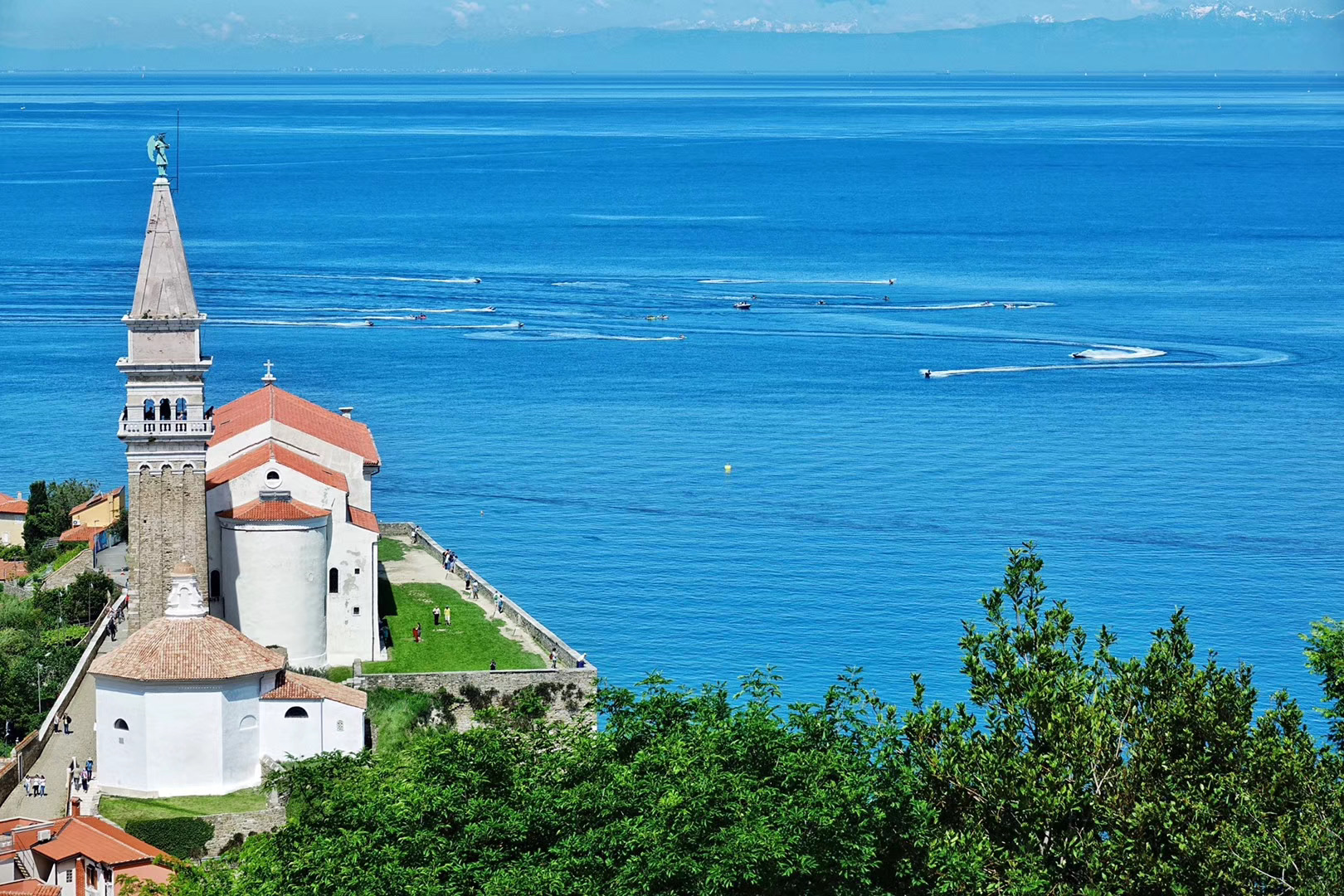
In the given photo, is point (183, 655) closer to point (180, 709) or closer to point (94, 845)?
point (180, 709)

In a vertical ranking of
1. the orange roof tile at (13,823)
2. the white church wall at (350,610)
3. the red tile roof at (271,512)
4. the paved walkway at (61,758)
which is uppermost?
the red tile roof at (271,512)

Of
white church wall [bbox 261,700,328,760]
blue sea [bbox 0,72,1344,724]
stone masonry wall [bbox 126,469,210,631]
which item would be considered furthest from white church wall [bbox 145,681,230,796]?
blue sea [bbox 0,72,1344,724]

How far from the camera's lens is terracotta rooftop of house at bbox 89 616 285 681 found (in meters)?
47.3

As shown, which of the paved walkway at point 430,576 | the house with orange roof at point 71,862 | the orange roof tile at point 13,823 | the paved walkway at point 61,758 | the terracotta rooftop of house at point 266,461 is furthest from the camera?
the paved walkway at point 430,576

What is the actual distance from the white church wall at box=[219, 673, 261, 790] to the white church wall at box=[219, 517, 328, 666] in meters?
6.24

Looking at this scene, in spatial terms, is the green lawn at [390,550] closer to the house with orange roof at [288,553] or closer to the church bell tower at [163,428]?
the house with orange roof at [288,553]

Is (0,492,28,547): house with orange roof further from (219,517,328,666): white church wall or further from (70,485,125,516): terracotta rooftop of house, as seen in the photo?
(219,517,328,666): white church wall

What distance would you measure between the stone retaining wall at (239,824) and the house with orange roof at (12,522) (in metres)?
39.0

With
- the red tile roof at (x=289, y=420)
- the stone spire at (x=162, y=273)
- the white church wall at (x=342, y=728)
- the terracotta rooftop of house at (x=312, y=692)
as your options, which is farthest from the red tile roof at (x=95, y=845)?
the red tile roof at (x=289, y=420)

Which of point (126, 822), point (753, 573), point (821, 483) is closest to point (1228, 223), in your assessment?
point (821, 483)

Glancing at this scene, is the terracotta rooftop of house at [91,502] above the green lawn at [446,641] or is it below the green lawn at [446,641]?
above

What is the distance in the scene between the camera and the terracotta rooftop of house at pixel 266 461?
54.4 meters

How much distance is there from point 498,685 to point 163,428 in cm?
1099

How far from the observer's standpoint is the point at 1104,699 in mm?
31609
